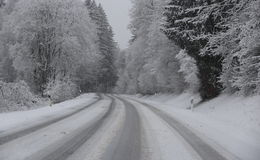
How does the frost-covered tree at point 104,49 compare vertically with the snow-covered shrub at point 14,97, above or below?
above

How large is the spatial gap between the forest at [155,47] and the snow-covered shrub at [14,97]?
0.04m

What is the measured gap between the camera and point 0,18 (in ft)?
170

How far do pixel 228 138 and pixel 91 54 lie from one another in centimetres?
3390

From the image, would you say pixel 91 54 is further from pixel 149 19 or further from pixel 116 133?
pixel 116 133

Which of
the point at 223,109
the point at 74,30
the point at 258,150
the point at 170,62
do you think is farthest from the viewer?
the point at 74,30

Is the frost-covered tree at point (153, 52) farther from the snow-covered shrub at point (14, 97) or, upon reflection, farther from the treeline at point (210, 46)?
the snow-covered shrub at point (14, 97)

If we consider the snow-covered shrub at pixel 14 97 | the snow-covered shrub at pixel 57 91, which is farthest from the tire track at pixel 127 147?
the snow-covered shrub at pixel 57 91

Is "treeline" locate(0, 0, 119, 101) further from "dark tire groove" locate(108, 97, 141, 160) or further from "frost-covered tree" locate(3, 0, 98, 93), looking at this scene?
"dark tire groove" locate(108, 97, 141, 160)

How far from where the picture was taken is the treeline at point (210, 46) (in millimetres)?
14617

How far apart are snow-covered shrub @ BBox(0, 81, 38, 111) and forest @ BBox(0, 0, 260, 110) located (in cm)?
4

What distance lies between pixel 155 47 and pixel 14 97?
18635 mm

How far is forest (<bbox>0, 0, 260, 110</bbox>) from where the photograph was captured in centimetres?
1598

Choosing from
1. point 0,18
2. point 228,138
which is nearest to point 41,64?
point 0,18

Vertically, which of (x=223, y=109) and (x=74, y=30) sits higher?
(x=74, y=30)
